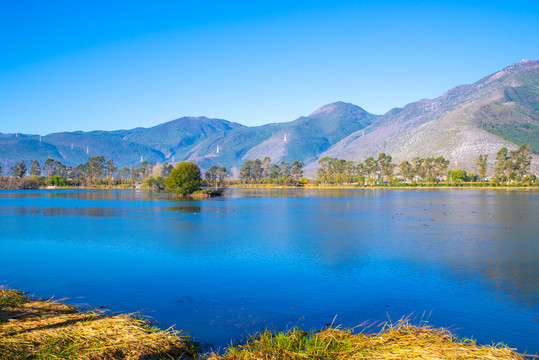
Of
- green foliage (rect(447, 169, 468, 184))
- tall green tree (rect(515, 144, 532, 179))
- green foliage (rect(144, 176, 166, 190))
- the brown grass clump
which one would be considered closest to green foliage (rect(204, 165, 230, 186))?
green foliage (rect(144, 176, 166, 190))

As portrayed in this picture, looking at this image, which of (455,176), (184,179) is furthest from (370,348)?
(455,176)

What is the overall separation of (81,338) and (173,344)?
200 centimetres

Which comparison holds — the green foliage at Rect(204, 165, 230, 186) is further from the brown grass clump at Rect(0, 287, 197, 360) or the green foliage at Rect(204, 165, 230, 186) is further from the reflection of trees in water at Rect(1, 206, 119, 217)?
the brown grass clump at Rect(0, 287, 197, 360)

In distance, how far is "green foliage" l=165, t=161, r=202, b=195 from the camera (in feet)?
335

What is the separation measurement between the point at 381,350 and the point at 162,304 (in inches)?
364

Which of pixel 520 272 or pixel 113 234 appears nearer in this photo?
pixel 520 272

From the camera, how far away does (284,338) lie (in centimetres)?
875

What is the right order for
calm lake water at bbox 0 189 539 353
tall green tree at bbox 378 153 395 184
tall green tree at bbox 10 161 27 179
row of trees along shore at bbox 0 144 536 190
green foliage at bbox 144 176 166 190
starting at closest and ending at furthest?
calm lake water at bbox 0 189 539 353, row of trees along shore at bbox 0 144 536 190, green foliage at bbox 144 176 166 190, tall green tree at bbox 378 153 395 184, tall green tree at bbox 10 161 27 179

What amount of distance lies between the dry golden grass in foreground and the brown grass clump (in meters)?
1.57

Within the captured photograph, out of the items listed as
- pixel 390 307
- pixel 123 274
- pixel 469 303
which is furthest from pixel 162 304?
pixel 469 303

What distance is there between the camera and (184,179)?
10231 centimetres

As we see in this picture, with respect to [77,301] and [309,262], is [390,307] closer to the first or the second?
[309,262]

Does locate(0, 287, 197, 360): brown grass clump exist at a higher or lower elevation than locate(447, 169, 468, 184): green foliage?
lower

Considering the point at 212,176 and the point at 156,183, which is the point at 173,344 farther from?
the point at 212,176
